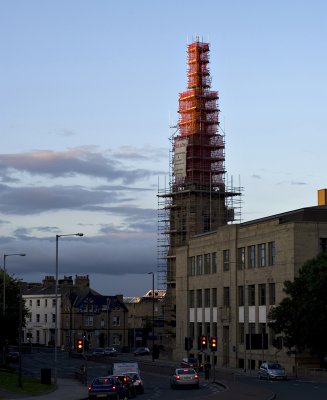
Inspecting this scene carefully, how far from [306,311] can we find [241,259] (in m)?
29.0

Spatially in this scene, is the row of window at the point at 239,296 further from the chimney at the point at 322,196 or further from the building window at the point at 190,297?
the chimney at the point at 322,196

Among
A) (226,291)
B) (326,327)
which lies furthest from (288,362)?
(226,291)

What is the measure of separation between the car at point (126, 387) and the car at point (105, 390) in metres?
1.45

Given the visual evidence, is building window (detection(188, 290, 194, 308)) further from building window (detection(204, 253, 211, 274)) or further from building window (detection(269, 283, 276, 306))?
building window (detection(269, 283, 276, 306))

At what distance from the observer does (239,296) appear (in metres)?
112

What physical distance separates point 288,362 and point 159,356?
163ft

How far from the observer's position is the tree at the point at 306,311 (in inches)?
3223

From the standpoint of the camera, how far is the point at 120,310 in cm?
19112

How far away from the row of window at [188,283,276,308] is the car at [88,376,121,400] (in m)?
48.1

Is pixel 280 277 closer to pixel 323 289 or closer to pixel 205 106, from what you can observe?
pixel 323 289

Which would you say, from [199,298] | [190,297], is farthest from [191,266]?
[199,298]

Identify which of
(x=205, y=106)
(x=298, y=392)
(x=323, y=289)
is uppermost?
(x=205, y=106)

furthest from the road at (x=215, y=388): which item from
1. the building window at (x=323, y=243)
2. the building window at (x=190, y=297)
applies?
the building window at (x=190, y=297)

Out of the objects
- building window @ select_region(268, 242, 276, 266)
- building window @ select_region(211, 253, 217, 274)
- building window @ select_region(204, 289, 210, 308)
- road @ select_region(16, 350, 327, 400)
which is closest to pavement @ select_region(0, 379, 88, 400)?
road @ select_region(16, 350, 327, 400)
